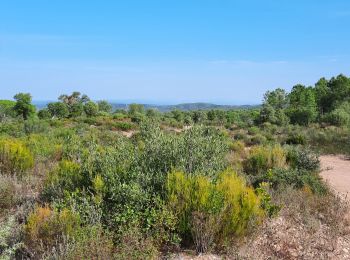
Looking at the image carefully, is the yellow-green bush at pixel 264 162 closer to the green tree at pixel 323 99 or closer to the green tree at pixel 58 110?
the green tree at pixel 323 99

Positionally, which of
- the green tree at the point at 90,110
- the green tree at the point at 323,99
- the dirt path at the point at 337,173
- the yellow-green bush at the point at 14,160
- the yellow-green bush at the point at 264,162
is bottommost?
the dirt path at the point at 337,173

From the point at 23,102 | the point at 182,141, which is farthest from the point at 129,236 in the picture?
the point at 23,102

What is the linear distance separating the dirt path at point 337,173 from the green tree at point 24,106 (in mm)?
32246

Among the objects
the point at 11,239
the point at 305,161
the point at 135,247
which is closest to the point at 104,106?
the point at 305,161

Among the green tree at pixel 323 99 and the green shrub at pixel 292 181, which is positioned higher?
the green tree at pixel 323 99

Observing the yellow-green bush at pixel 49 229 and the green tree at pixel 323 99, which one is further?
the green tree at pixel 323 99

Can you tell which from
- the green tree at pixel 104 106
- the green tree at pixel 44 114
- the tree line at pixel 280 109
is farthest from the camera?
the green tree at pixel 104 106

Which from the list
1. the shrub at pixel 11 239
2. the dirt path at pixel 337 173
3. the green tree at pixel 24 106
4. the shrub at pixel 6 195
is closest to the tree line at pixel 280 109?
the green tree at pixel 24 106

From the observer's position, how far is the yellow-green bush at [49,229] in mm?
4165

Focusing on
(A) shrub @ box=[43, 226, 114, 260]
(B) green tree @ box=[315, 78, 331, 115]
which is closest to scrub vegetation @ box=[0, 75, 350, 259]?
(A) shrub @ box=[43, 226, 114, 260]

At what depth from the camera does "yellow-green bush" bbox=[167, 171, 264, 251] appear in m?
4.41

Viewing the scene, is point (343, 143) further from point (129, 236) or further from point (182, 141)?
point (129, 236)

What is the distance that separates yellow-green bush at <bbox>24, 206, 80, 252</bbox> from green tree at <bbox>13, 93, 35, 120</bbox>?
3831 centimetres

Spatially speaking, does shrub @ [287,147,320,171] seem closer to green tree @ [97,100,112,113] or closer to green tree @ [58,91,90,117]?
green tree @ [58,91,90,117]
